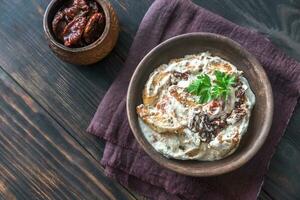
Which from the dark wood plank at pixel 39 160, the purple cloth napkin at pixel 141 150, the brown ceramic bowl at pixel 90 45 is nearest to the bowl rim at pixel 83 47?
the brown ceramic bowl at pixel 90 45

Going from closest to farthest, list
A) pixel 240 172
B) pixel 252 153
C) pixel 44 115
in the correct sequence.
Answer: pixel 252 153 < pixel 240 172 < pixel 44 115

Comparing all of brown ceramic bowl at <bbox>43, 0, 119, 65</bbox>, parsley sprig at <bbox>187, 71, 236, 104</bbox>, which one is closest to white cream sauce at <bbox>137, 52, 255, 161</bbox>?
parsley sprig at <bbox>187, 71, 236, 104</bbox>

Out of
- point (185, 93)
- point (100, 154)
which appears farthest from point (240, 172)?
point (100, 154)

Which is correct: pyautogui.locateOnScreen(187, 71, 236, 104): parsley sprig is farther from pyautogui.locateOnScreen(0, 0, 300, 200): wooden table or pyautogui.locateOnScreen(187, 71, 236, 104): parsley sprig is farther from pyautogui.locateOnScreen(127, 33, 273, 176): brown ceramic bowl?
pyautogui.locateOnScreen(0, 0, 300, 200): wooden table

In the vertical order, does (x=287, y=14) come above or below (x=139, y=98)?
above

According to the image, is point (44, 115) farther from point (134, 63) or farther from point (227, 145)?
point (227, 145)

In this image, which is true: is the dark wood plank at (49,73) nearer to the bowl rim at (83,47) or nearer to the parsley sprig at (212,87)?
the bowl rim at (83,47)

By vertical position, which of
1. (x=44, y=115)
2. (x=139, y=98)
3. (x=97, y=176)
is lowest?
(x=97, y=176)

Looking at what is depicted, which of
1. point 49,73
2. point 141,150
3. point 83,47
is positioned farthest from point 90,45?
point 141,150

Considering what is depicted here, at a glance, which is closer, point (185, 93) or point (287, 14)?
point (185, 93)
